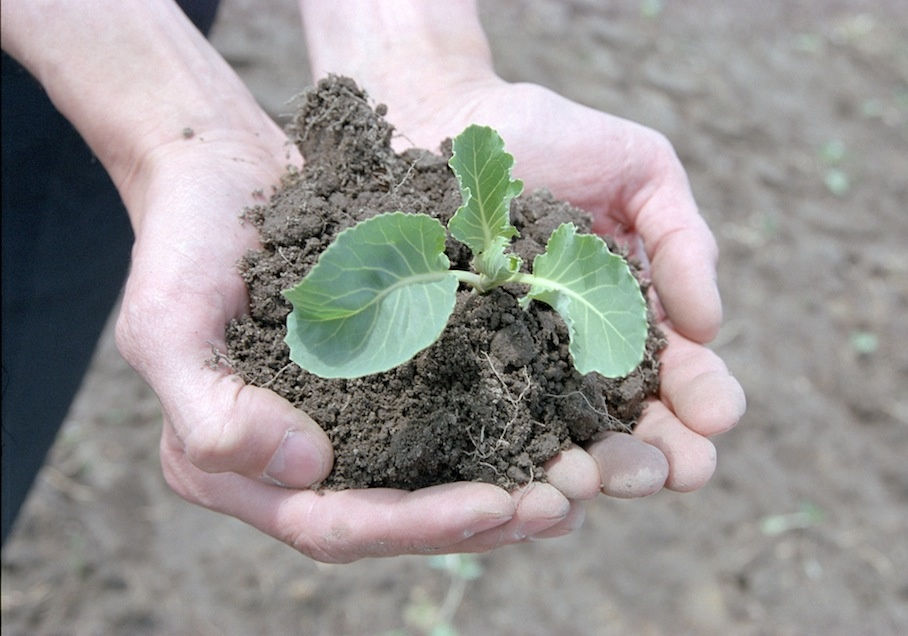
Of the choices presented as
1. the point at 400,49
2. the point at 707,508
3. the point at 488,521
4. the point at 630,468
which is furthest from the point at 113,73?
the point at 707,508

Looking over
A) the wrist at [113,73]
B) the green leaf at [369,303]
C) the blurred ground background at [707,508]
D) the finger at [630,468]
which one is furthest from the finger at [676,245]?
the blurred ground background at [707,508]

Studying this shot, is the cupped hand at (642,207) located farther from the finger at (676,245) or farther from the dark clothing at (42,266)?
the dark clothing at (42,266)

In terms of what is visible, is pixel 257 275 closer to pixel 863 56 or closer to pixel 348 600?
pixel 348 600

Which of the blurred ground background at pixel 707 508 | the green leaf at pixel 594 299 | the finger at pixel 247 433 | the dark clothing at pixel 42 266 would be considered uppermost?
the green leaf at pixel 594 299

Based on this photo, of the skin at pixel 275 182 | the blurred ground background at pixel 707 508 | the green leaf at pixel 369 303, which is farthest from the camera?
the blurred ground background at pixel 707 508

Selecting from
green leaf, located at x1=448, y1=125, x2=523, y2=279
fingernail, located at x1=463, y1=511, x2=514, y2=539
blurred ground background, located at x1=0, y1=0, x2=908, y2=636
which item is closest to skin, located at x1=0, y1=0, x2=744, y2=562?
fingernail, located at x1=463, y1=511, x2=514, y2=539

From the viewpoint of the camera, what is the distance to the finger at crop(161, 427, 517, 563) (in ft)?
4.36

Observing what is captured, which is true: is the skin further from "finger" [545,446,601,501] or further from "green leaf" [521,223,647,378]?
"green leaf" [521,223,647,378]

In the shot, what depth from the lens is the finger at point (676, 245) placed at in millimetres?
1676

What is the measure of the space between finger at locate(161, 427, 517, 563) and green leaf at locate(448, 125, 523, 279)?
0.40 m

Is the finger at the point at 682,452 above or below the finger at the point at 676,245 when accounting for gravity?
below

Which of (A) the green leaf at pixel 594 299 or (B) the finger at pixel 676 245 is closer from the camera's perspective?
(A) the green leaf at pixel 594 299

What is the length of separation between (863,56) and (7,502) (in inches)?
186

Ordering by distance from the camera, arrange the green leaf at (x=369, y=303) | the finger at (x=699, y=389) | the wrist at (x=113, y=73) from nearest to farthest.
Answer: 1. the green leaf at (x=369, y=303)
2. the finger at (x=699, y=389)
3. the wrist at (x=113, y=73)
